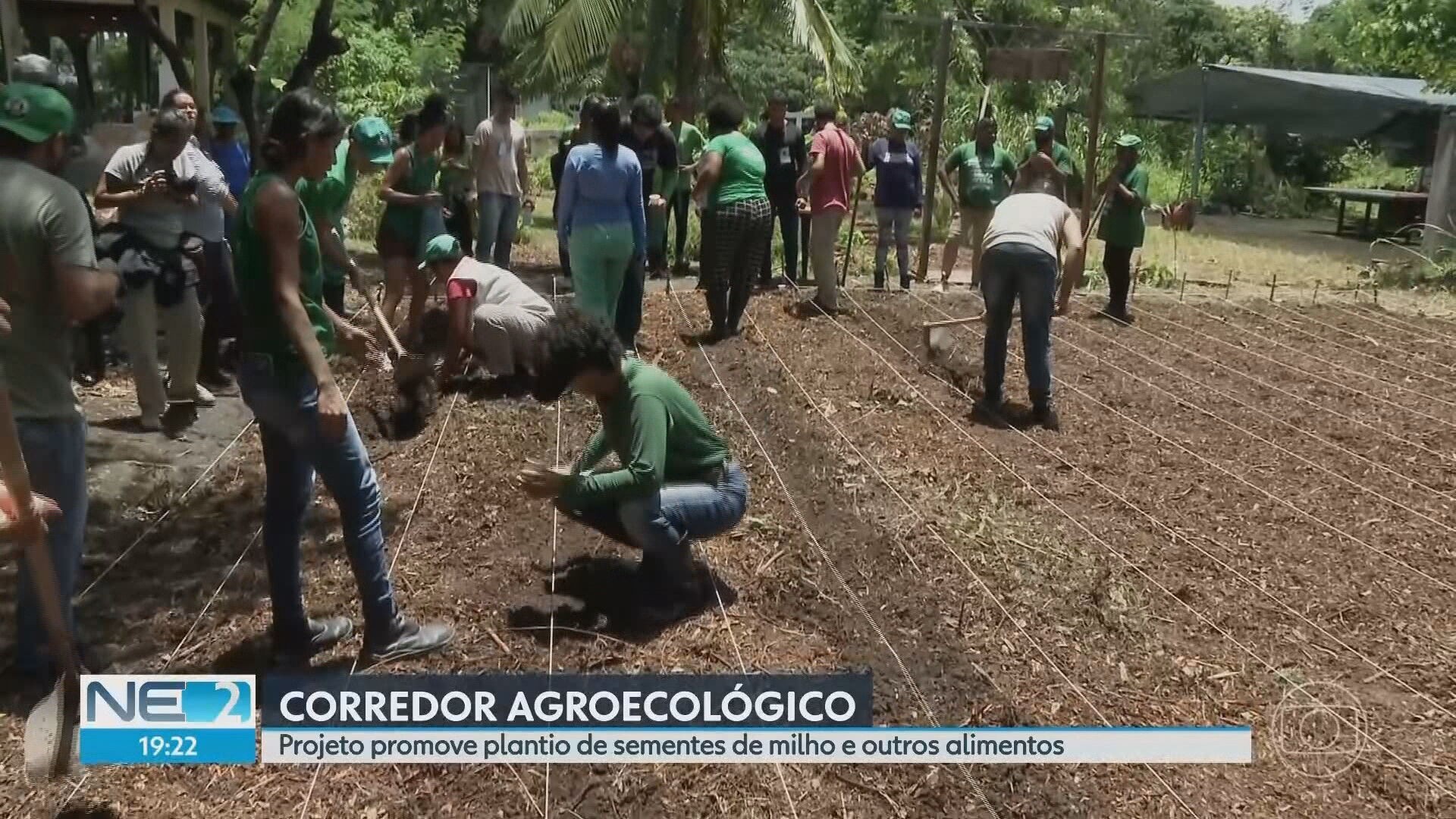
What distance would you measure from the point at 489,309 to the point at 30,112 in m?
2.59

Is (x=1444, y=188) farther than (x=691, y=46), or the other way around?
(x=1444, y=188)

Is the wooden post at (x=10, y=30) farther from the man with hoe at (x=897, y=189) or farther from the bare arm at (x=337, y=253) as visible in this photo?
the man with hoe at (x=897, y=189)

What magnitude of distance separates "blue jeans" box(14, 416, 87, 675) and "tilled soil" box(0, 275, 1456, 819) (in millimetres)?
258

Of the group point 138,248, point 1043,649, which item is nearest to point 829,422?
point 1043,649

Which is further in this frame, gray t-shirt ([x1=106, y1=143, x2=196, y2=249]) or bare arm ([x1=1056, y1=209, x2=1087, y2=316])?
bare arm ([x1=1056, y1=209, x2=1087, y2=316])

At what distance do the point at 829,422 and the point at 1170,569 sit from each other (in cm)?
204

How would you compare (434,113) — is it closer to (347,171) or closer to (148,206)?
(347,171)

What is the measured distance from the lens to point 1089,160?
10469 mm

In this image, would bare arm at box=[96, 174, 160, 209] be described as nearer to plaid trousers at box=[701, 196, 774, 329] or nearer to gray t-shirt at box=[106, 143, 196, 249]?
gray t-shirt at box=[106, 143, 196, 249]

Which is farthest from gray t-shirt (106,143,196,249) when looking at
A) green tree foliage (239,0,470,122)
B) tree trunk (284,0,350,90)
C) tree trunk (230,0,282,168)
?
green tree foliage (239,0,470,122)

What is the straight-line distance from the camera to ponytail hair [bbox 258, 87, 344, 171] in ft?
10.4

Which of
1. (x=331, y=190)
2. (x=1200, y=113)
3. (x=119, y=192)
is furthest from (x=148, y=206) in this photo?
(x=1200, y=113)

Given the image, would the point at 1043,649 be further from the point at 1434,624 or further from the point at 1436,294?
the point at 1436,294

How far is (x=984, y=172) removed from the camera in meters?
9.46
